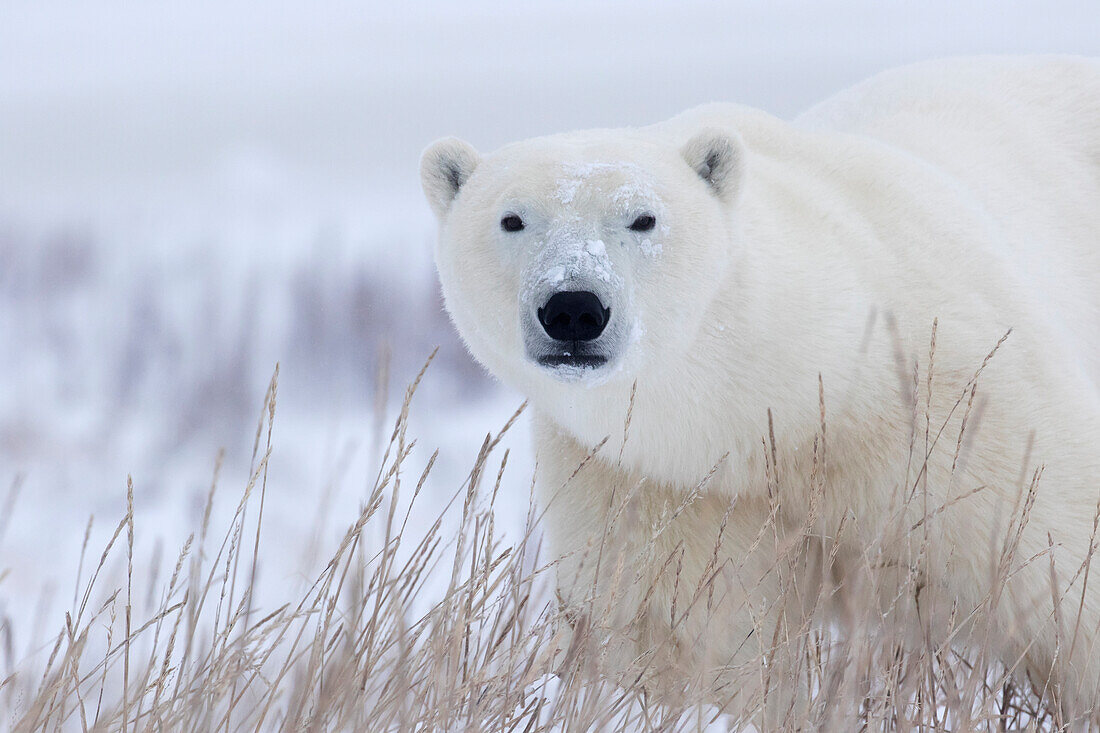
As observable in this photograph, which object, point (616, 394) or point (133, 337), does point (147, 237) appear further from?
point (616, 394)

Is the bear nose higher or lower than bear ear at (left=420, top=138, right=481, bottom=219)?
lower

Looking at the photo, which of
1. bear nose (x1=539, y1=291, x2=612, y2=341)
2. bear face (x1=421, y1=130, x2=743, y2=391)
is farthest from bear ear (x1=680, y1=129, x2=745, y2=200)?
bear nose (x1=539, y1=291, x2=612, y2=341)

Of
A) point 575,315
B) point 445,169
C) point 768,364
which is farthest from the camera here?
point 445,169

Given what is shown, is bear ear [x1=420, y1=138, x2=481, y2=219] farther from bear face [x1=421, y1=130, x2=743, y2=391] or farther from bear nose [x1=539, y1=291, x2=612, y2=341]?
bear nose [x1=539, y1=291, x2=612, y2=341]

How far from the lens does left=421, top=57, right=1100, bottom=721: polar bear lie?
2055 millimetres

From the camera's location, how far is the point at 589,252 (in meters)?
2.02

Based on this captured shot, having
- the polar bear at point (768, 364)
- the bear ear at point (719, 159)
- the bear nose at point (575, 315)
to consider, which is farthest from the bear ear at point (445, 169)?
the bear nose at point (575, 315)

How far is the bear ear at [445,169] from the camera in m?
2.45

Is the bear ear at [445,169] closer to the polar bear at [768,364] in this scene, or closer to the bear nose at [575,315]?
the polar bear at [768,364]

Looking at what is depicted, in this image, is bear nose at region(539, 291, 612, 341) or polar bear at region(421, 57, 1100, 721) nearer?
bear nose at region(539, 291, 612, 341)

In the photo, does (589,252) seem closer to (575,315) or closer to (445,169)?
(575,315)

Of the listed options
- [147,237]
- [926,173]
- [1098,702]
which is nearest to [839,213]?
[926,173]

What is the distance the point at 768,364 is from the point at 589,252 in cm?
46

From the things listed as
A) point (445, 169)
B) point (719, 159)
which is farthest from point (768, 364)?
point (445, 169)
